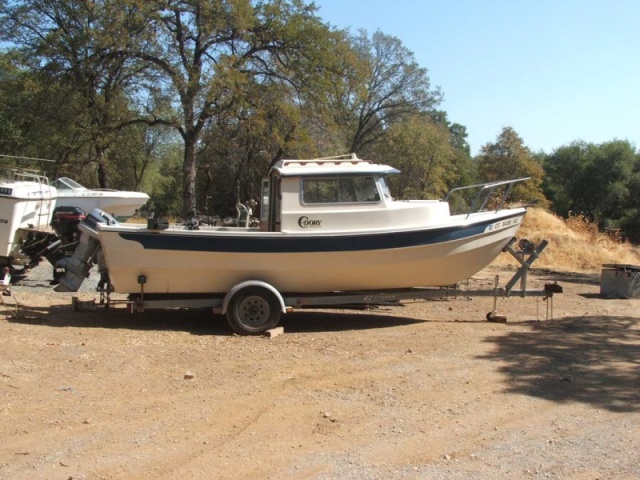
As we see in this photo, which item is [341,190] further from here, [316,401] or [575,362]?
[316,401]

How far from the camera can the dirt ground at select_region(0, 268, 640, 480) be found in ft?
14.2

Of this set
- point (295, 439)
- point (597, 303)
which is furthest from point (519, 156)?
point (295, 439)

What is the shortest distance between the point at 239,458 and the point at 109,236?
15.6 ft

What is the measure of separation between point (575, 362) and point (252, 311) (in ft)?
13.2

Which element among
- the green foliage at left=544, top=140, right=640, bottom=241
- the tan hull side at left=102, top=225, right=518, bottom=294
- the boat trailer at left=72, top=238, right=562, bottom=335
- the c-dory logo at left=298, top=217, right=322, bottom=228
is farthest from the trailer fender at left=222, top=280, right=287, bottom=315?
the green foliage at left=544, top=140, right=640, bottom=241

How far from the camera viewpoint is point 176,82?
2164 cm

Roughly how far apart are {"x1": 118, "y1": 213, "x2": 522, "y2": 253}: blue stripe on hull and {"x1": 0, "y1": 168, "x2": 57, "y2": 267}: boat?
3.50m

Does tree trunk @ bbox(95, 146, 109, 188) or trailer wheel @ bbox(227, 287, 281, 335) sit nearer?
trailer wheel @ bbox(227, 287, 281, 335)

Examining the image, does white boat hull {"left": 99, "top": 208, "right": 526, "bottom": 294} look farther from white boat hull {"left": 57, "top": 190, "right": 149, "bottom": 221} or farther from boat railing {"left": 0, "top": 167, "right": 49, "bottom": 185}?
white boat hull {"left": 57, "top": 190, "right": 149, "bottom": 221}

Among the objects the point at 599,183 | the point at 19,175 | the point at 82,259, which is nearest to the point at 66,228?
the point at 19,175

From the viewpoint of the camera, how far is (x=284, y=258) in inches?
333

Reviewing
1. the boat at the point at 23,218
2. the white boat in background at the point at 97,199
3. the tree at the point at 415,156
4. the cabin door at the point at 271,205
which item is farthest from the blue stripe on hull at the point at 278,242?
the tree at the point at 415,156

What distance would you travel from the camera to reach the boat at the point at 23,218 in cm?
1065

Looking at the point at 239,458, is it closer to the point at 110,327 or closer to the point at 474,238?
the point at 110,327
